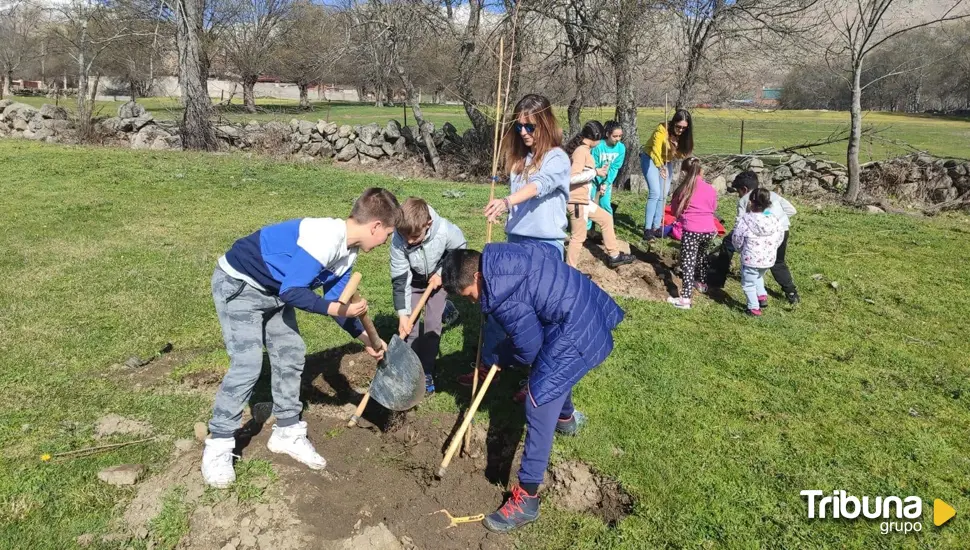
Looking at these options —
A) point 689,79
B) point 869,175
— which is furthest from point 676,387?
point 869,175

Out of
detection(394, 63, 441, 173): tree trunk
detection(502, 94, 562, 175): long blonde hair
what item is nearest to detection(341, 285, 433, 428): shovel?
detection(502, 94, 562, 175): long blonde hair

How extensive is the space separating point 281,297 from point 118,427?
204 centimetres

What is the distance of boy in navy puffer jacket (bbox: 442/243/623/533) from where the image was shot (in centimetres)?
309

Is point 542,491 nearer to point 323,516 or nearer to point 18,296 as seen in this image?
point 323,516

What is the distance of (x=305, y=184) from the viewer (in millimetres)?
12344

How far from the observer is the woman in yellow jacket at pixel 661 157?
26.4ft

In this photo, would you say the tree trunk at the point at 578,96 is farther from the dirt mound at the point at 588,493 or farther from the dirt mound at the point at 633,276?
the dirt mound at the point at 588,493

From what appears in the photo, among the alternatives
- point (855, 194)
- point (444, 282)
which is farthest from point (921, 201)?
point (444, 282)

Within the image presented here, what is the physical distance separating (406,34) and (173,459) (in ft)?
44.6

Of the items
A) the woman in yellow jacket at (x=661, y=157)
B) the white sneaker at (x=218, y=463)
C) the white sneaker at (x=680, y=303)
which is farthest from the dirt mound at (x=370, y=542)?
the woman in yellow jacket at (x=661, y=157)

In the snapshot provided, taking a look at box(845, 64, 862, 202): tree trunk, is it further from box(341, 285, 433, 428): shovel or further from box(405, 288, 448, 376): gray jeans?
box(341, 285, 433, 428): shovel

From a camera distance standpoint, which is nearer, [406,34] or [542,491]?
[542,491]

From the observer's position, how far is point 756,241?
6121 millimetres

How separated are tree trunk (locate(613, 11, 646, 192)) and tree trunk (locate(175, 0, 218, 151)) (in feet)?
37.4
